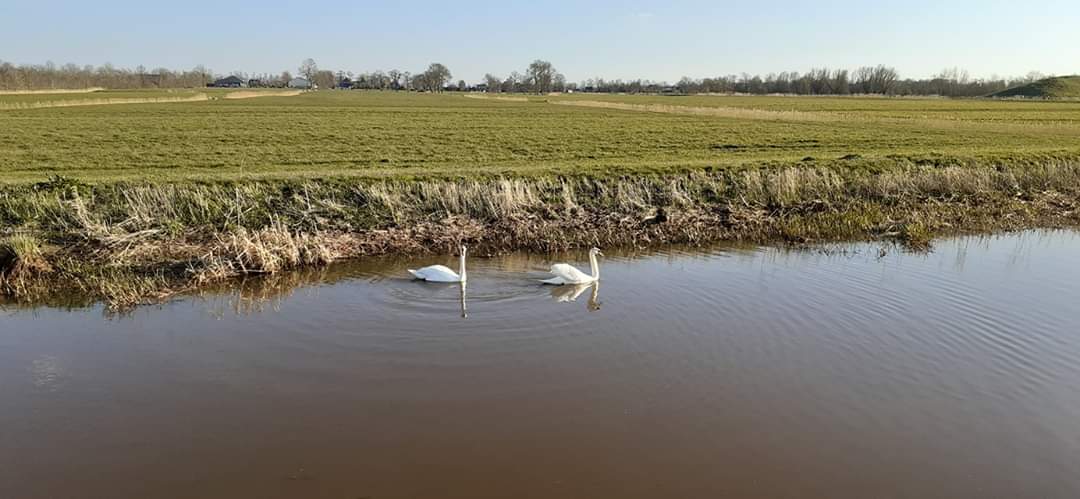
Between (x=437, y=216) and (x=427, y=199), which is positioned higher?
(x=427, y=199)

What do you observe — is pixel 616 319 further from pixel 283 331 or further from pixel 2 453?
pixel 2 453

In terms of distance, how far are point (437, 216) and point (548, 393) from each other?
9686 millimetres

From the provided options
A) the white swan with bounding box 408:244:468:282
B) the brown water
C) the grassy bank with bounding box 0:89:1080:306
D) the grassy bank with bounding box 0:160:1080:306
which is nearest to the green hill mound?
the grassy bank with bounding box 0:89:1080:306

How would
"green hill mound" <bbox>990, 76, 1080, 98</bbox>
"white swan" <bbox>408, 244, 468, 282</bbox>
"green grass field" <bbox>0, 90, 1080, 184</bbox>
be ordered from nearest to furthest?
Answer: "white swan" <bbox>408, 244, 468, 282</bbox> → "green grass field" <bbox>0, 90, 1080, 184</bbox> → "green hill mound" <bbox>990, 76, 1080, 98</bbox>

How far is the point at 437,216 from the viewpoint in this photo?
56.0 ft

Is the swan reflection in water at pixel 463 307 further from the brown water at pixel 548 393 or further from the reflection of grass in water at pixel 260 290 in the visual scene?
the reflection of grass in water at pixel 260 290

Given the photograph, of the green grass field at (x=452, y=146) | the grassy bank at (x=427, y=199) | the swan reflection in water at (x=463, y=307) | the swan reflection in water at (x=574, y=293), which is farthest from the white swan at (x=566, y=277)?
the green grass field at (x=452, y=146)

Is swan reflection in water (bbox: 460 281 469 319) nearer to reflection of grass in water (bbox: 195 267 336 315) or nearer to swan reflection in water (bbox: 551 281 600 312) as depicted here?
swan reflection in water (bbox: 551 281 600 312)

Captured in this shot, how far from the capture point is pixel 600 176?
20203mm

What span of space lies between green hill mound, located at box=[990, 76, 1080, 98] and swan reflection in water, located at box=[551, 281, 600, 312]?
172675 millimetres

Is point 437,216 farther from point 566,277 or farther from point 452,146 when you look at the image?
point 452,146

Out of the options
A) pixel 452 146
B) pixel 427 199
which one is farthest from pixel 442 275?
pixel 452 146

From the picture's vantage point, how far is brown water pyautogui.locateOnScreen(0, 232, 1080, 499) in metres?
6.41

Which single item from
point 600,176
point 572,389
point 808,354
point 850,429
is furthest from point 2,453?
point 600,176
